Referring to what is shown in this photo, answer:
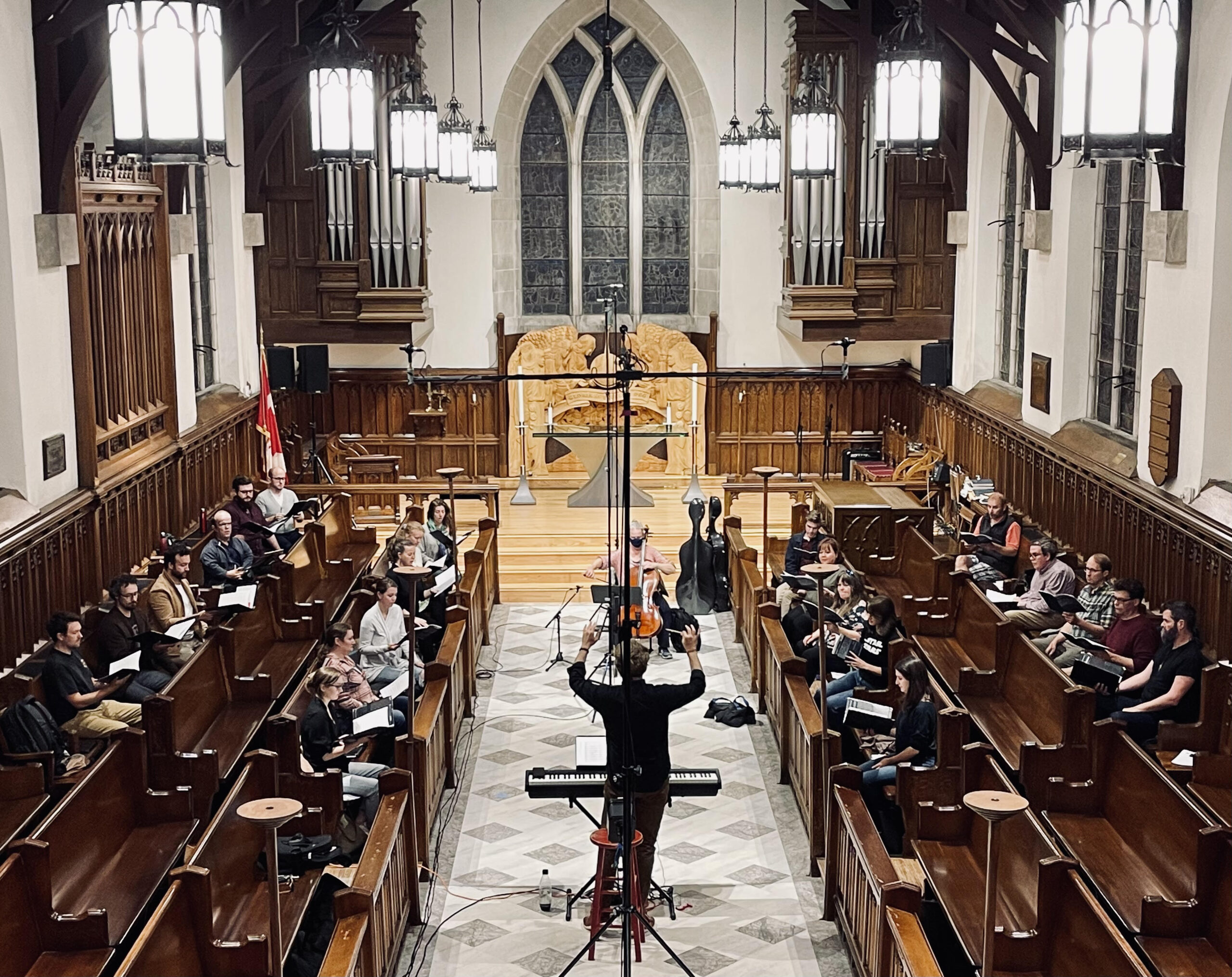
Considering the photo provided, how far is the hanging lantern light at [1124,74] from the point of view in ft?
17.4

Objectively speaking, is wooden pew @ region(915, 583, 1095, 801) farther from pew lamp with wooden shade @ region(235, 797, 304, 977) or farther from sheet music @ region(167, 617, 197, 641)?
sheet music @ region(167, 617, 197, 641)

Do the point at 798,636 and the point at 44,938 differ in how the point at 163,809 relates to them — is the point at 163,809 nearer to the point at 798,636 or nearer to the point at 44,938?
the point at 44,938

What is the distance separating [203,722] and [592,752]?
6.96ft

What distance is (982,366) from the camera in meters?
15.0

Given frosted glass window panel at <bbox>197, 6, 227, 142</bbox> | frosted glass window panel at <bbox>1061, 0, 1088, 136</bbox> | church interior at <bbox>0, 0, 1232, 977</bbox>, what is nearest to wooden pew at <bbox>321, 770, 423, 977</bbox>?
church interior at <bbox>0, 0, 1232, 977</bbox>

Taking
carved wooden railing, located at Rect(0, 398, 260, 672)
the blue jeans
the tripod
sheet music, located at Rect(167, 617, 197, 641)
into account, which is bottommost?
the tripod

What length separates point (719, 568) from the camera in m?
13.0

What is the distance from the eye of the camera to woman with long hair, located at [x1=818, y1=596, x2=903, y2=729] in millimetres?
8898

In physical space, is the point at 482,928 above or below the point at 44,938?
below

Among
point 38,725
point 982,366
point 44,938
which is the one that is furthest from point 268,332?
point 44,938

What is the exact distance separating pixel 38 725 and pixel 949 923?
4.21 metres

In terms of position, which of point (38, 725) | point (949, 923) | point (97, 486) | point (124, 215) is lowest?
point (949, 923)

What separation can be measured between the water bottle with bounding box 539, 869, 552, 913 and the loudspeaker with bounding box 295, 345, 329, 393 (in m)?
9.04

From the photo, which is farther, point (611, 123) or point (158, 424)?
point (611, 123)
